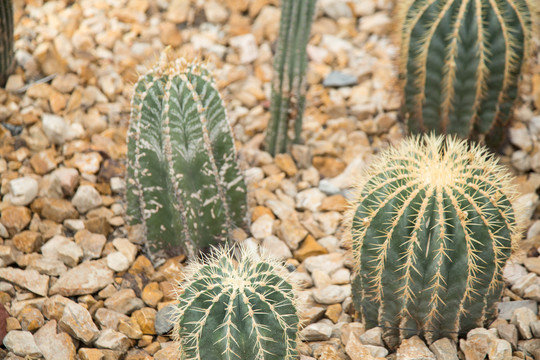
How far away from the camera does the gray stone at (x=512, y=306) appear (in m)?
2.49

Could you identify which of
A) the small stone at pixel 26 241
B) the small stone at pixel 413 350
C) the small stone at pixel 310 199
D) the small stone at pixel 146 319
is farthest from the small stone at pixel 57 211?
the small stone at pixel 413 350

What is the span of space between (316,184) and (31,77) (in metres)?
1.69

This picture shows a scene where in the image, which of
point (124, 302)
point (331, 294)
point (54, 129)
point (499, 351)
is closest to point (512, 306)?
point (499, 351)

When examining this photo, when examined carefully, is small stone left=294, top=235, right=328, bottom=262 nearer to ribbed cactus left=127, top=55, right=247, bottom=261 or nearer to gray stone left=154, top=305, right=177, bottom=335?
ribbed cactus left=127, top=55, right=247, bottom=261

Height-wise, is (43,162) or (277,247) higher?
(43,162)

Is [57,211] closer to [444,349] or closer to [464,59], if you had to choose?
[444,349]

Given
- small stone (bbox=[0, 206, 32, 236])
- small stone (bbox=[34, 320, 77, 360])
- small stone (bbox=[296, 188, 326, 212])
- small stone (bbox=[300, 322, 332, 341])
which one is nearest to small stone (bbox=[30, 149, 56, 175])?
small stone (bbox=[0, 206, 32, 236])

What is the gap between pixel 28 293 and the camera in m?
2.55

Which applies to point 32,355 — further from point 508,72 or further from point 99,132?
point 508,72

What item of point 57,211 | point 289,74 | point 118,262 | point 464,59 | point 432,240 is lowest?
point 118,262

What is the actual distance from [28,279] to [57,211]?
42 centimetres

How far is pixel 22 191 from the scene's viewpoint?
291 centimetres

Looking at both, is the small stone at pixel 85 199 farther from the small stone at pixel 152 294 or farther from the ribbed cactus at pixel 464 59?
the ribbed cactus at pixel 464 59

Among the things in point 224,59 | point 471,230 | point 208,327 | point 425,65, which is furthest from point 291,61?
point 208,327
